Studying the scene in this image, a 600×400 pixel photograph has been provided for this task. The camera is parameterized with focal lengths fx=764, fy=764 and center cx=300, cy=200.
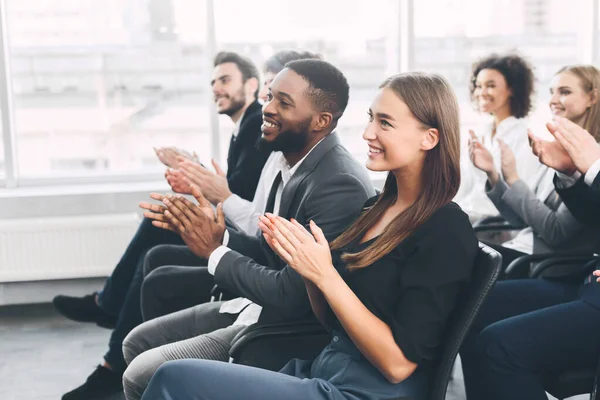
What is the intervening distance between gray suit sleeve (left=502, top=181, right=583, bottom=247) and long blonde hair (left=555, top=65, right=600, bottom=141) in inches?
13.0

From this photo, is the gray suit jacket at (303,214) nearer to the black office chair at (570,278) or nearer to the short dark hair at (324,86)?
the short dark hair at (324,86)

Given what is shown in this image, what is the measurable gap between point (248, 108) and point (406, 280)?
208cm

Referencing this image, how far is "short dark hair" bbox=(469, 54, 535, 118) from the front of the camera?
11.7 feet

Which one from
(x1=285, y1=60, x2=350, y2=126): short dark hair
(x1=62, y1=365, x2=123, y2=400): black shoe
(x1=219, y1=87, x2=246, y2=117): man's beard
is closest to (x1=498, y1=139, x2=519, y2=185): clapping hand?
(x1=285, y1=60, x2=350, y2=126): short dark hair

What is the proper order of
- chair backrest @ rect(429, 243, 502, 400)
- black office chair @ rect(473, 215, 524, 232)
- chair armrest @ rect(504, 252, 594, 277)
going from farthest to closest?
black office chair @ rect(473, 215, 524, 232)
chair armrest @ rect(504, 252, 594, 277)
chair backrest @ rect(429, 243, 502, 400)

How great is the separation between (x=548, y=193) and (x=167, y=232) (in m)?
1.61

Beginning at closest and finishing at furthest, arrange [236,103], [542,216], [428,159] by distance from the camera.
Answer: [428,159] < [542,216] < [236,103]

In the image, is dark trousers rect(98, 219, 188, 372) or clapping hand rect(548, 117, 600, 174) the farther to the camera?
dark trousers rect(98, 219, 188, 372)

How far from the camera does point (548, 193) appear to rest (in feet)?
9.29

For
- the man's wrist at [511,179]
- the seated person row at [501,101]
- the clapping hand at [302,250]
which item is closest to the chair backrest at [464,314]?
the clapping hand at [302,250]

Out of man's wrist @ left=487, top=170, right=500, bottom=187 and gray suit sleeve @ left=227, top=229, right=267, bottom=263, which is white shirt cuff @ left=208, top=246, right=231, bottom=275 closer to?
gray suit sleeve @ left=227, top=229, right=267, bottom=263

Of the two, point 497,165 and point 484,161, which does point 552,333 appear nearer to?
point 484,161

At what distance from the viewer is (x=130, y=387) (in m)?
2.11

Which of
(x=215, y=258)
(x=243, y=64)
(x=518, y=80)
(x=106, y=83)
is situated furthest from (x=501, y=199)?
(x=106, y=83)
